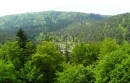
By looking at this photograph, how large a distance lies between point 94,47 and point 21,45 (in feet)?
65.9

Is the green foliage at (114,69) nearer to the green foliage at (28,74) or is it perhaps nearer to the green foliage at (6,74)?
the green foliage at (28,74)

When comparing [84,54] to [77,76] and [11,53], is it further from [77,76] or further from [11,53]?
[11,53]

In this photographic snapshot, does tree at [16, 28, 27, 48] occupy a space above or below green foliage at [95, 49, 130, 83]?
above

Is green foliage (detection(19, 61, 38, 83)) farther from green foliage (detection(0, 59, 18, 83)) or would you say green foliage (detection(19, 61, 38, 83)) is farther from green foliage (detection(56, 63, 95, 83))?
green foliage (detection(56, 63, 95, 83))

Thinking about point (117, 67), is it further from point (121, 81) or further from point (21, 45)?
point (21, 45)

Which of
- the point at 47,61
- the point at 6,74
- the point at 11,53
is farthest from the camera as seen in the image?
the point at 11,53

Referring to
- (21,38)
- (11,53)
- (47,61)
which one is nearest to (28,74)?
(47,61)

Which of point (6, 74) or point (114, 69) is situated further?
point (6, 74)

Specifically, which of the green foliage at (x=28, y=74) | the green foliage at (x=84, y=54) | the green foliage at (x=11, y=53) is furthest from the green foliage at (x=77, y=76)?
the green foliage at (x=84, y=54)

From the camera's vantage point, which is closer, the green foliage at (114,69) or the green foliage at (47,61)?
the green foliage at (114,69)

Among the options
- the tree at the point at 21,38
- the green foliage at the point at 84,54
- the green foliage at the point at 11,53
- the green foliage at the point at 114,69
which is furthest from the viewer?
the tree at the point at 21,38

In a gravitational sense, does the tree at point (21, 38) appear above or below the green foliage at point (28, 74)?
above

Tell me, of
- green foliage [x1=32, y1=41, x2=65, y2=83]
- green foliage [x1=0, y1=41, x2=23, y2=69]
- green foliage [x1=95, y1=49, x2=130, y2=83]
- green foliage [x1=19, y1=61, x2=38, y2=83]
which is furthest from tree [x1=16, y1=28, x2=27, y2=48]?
green foliage [x1=95, y1=49, x2=130, y2=83]

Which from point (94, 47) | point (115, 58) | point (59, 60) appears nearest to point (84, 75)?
point (115, 58)
